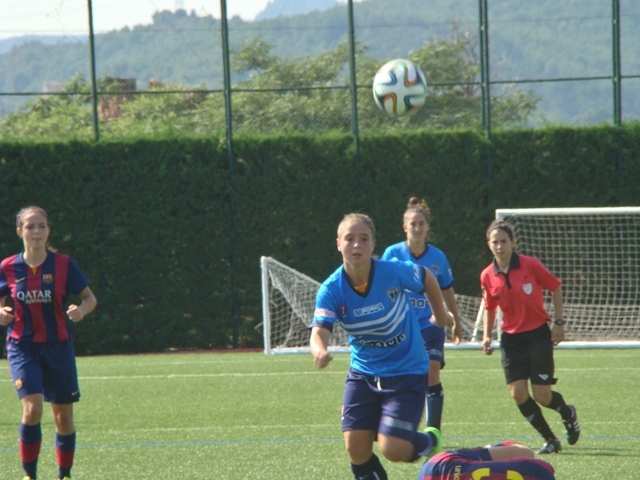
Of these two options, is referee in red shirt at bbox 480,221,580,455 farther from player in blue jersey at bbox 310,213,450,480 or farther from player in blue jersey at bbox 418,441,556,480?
player in blue jersey at bbox 418,441,556,480

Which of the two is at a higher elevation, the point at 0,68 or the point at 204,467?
the point at 0,68

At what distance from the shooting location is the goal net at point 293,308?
46.6ft

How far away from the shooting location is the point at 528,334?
7.08 meters

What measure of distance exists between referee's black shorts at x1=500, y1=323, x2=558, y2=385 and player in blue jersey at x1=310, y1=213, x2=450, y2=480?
6.51 feet

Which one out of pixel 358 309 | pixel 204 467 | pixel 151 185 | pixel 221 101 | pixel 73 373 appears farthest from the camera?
pixel 221 101

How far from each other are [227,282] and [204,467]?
9251 mm

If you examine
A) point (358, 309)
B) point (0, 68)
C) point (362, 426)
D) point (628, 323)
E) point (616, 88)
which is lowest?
point (628, 323)

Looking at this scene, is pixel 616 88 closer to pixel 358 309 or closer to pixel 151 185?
pixel 151 185

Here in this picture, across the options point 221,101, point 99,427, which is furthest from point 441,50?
point 99,427

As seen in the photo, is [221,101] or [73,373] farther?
[221,101]

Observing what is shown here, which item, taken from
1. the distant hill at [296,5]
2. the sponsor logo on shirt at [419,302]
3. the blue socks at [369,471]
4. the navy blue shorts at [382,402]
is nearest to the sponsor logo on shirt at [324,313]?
the navy blue shorts at [382,402]

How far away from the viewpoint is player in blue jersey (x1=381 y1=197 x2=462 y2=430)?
280 inches

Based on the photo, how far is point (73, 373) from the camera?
6000 millimetres

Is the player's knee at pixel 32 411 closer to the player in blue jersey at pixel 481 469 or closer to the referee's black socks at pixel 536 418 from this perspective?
the player in blue jersey at pixel 481 469
